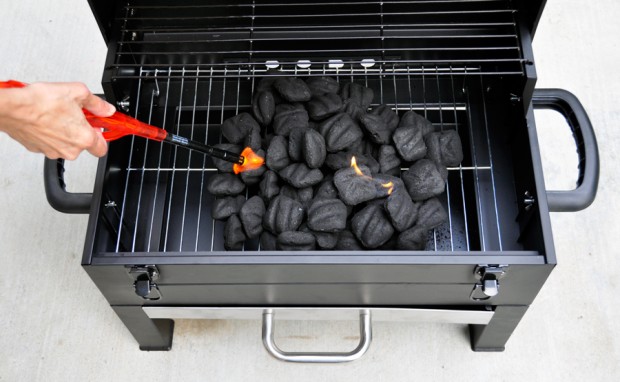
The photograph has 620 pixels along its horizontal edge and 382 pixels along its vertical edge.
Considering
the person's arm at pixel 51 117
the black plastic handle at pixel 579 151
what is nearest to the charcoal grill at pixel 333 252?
the black plastic handle at pixel 579 151

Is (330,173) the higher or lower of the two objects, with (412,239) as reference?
higher

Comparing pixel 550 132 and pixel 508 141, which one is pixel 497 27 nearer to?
pixel 508 141

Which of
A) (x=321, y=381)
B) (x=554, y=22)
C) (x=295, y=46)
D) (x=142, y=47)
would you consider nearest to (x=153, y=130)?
(x=142, y=47)

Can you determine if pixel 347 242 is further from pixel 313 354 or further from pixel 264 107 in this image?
pixel 264 107

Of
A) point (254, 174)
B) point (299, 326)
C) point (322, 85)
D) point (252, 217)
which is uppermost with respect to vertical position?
point (322, 85)

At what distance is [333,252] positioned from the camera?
142cm

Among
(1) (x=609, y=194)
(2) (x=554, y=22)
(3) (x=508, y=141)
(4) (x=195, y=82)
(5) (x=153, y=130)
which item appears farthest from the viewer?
(2) (x=554, y=22)

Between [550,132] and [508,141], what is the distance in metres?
→ 0.51

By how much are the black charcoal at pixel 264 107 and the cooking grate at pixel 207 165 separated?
0.07 metres

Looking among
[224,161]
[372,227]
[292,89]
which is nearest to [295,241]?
[372,227]

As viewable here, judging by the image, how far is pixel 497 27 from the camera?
171cm

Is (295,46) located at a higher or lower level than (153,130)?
higher

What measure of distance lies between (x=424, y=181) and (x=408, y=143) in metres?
0.10

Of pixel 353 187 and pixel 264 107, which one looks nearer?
pixel 353 187
